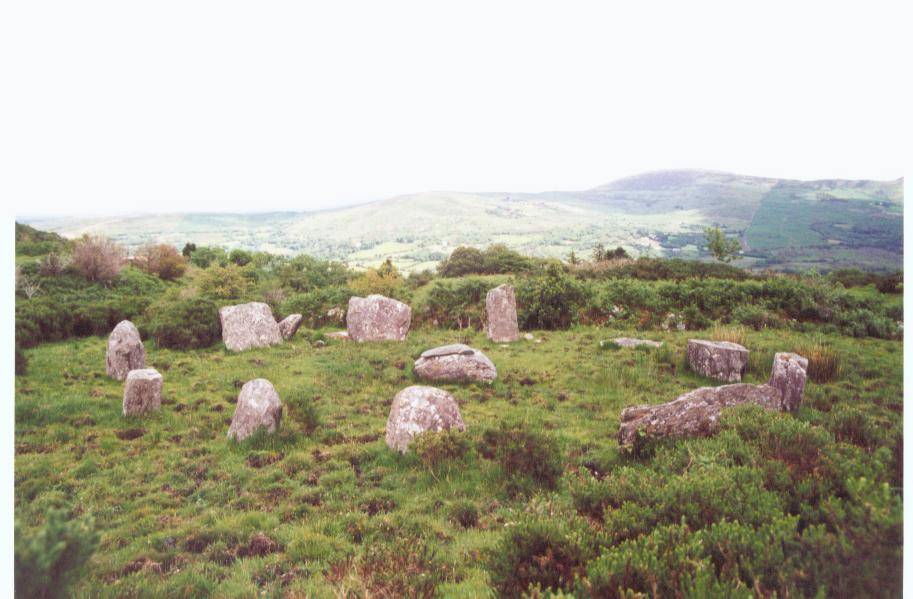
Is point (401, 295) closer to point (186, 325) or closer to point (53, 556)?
point (186, 325)

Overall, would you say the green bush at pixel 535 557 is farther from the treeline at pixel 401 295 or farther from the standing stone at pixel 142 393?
the treeline at pixel 401 295

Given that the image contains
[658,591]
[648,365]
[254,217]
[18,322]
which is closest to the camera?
[658,591]

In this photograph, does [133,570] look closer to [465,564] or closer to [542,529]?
[465,564]

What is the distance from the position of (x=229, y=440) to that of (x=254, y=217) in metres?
76.7

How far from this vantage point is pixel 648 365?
33.6ft

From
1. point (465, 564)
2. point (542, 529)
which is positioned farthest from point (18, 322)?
point (542, 529)

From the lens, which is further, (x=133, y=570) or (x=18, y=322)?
(x=18, y=322)

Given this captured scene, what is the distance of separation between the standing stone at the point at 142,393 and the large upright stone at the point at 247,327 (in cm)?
427

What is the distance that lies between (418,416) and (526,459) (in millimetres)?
1865

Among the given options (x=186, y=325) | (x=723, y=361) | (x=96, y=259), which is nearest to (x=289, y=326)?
(x=186, y=325)

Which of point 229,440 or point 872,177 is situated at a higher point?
point 872,177

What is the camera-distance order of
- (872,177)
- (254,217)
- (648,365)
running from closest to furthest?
(872,177) → (648,365) → (254,217)

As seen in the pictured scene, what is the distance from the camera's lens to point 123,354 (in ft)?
31.8

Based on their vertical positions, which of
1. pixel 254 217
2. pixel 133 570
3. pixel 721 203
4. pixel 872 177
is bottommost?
pixel 133 570
